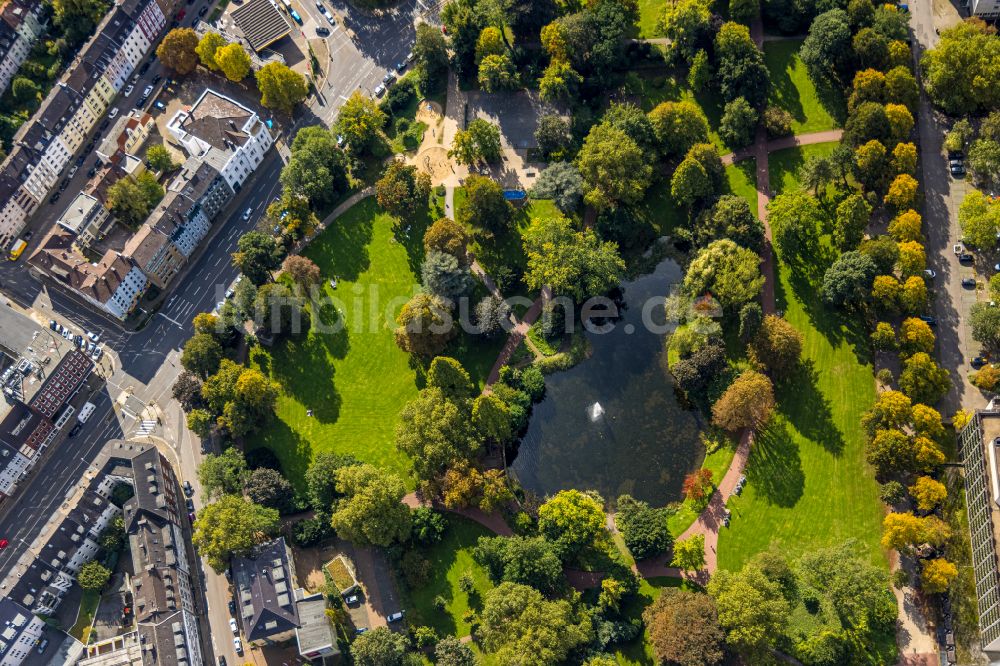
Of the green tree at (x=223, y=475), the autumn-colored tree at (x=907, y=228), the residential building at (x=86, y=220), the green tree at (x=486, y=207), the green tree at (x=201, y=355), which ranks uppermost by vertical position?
the residential building at (x=86, y=220)

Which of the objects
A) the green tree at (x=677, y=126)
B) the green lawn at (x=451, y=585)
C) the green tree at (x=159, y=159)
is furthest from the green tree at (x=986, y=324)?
the green tree at (x=159, y=159)

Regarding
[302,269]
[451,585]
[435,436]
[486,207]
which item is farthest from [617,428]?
[302,269]

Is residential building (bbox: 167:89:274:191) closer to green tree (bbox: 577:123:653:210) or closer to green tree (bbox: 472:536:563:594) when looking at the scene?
green tree (bbox: 577:123:653:210)

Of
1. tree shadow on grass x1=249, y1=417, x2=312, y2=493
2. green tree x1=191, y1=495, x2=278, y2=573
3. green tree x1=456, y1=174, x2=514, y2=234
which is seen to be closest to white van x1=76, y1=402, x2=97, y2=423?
tree shadow on grass x1=249, y1=417, x2=312, y2=493

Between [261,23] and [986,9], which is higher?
[261,23]

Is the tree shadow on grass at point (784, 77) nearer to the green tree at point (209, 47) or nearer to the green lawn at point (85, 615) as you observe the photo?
the green tree at point (209, 47)

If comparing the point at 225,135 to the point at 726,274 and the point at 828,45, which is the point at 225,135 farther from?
the point at 828,45
